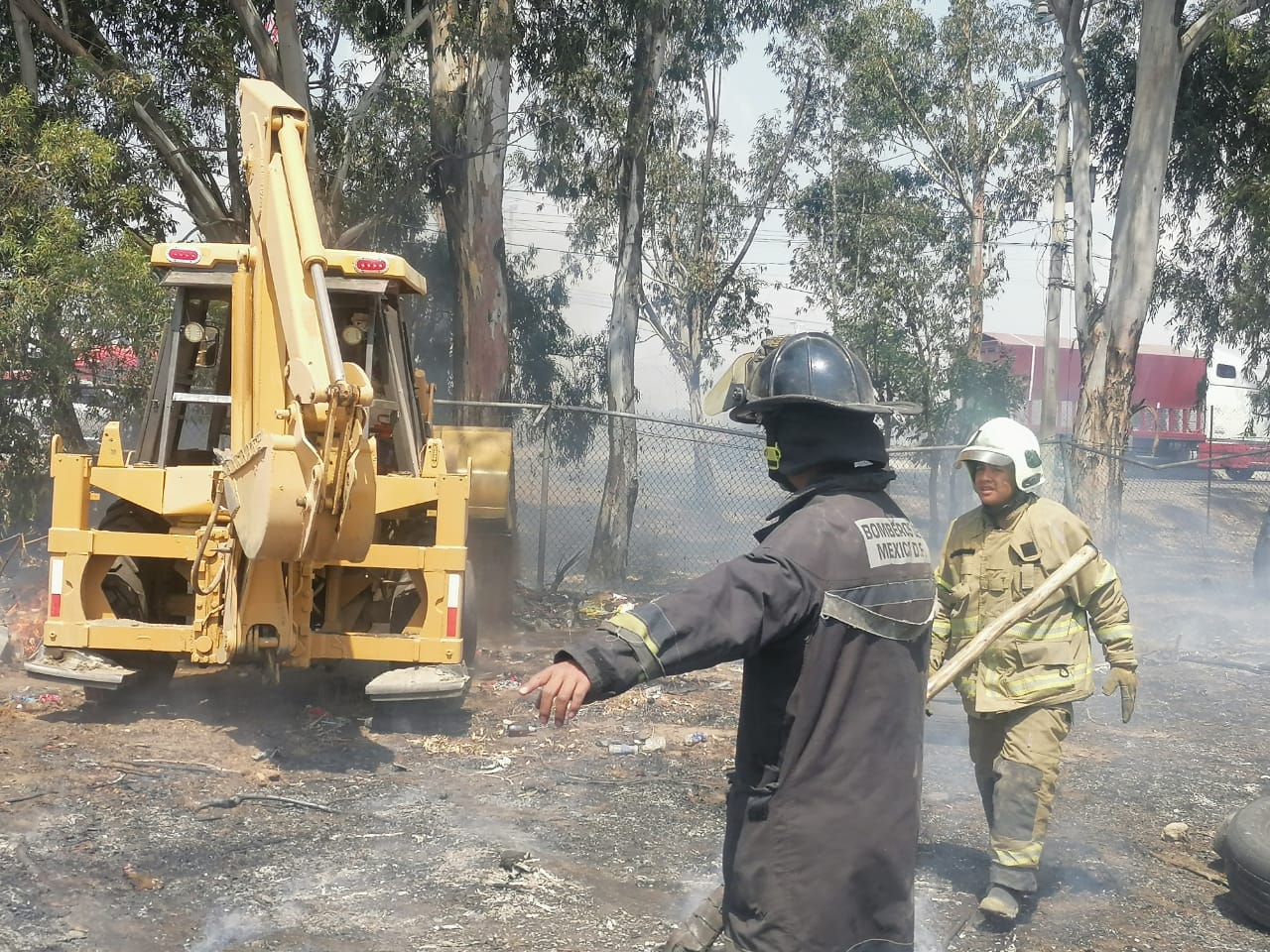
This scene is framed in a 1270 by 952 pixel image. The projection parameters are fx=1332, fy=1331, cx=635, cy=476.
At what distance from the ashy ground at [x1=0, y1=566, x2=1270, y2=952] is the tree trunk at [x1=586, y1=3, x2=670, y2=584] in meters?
6.88

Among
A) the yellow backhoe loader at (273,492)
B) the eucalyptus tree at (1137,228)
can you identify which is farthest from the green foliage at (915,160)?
the yellow backhoe loader at (273,492)

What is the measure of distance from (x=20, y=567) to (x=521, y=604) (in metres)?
4.33

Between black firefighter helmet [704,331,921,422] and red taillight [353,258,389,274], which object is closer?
black firefighter helmet [704,331,921,422]

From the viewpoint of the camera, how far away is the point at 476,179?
14820 millimetres

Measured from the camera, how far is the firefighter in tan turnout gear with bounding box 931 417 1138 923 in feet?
16.0

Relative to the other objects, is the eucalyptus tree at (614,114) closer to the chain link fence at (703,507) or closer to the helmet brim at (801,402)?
the chain link fence at (703,507)

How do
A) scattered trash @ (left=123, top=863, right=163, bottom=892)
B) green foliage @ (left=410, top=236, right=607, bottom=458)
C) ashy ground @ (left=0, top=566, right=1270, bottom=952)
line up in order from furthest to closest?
green foliage @ (left=410, top=236, right=607, bottom=458) < scattered trash @ (left=123, top=863, right=163, bottom=892) < ashy ground @ (left=0, top=566, right=1270, bottom=952)

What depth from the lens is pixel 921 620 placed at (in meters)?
2.80

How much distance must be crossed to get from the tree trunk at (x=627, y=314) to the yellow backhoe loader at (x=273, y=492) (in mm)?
6851

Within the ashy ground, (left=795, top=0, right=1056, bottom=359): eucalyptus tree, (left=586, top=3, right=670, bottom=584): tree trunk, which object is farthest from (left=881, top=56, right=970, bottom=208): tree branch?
the ashy ground

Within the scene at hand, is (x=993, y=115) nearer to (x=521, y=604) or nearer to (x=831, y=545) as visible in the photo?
(x=521, y=604)

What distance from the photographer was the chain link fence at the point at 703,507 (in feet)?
46.0

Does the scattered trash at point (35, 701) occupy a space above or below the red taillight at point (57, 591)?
below

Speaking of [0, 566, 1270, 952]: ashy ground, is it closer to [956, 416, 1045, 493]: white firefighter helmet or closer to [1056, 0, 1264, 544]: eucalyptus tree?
[956, 416, 1045, 493]: white firefighter helmet
